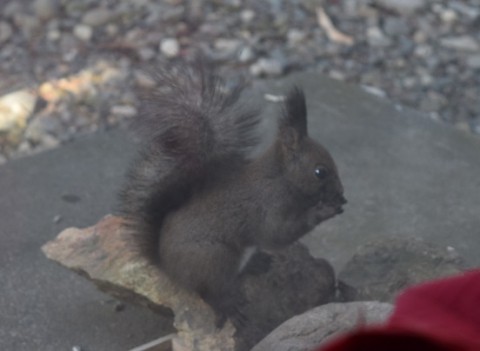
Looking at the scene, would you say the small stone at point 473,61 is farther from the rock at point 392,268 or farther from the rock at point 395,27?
the rock at point 392,268

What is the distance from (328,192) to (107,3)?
207 centimetres

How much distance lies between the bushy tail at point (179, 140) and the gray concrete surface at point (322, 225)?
371 millimetres

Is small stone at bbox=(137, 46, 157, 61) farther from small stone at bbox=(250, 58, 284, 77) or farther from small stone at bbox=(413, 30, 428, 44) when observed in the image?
small stone at bbox=(413, 30, 428, 44)

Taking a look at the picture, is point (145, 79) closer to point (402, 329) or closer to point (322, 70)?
point (322, 70)

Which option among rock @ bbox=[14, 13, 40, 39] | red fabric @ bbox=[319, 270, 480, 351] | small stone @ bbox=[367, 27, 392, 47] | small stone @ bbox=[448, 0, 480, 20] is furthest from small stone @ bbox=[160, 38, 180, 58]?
red fabric @ bbox=[319, 270, 480, 351]

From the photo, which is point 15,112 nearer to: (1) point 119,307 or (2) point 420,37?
(1) point 119,307

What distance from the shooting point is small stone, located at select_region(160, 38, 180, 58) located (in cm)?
351

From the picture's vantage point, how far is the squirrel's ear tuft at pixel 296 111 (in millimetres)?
1801

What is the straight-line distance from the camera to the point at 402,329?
0.56 m

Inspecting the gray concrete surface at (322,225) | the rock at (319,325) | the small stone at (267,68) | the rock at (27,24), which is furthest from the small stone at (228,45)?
the rock at (319,325)

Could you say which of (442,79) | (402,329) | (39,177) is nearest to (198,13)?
(442,79)

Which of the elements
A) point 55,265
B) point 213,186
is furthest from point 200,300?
point 55,265

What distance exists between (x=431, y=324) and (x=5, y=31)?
3.30 metres

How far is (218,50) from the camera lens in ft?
11.7
